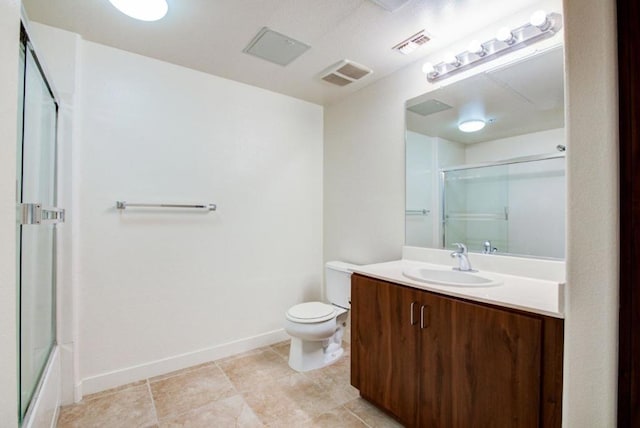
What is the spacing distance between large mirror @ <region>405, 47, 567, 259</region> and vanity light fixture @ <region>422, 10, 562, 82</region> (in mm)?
84

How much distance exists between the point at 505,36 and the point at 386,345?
1.79 metres

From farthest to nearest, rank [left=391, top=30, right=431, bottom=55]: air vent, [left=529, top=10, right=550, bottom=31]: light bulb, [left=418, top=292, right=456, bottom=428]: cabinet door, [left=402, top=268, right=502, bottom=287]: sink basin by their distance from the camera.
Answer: [left=391, top=30, right=431, bottom=55]: air vent < [left=402, top=268, right=502, bottom=287]: sink basin < [left=529, top=10, right=550, bottom=31]: light bulb < [left=418, top=292, right=456, bottom=428]: cabinet door

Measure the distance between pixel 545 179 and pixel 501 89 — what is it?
0.60 metres

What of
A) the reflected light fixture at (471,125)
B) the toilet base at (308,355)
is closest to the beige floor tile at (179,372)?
the toilet base at (308,355)

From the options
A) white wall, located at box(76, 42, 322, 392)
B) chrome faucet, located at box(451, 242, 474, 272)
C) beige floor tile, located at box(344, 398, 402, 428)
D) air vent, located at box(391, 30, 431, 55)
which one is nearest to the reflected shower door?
chrome faucet, located at box(451, 242, 474, 272)

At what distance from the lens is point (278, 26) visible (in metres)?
1.74

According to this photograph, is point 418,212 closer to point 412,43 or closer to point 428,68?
point 428,68

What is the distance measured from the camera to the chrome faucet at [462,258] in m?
1.71

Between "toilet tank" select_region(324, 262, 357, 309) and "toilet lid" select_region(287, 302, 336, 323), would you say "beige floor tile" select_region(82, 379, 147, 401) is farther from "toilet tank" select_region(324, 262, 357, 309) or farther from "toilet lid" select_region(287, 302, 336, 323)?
"toilet tank" select_region(324, 262, 357, 309)

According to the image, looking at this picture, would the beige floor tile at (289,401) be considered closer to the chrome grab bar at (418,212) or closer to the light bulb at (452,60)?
the chrome grab bar at (418,212)

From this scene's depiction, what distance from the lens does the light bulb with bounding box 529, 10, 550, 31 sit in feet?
4.63

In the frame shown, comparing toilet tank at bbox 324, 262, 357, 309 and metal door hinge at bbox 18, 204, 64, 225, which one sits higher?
metal door hinge at bbox 18, 204, 64, 225

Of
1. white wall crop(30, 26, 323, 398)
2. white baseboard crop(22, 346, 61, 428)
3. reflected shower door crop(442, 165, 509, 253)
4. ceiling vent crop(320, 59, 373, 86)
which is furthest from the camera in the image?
ceiling vent crop(320, 59, 373, 86)

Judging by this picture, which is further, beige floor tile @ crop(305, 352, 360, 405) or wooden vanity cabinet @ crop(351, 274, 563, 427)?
beige floor tile @ crop(305, 352, 360, 405)
